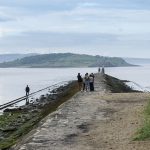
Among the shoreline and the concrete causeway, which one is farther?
the shoreline

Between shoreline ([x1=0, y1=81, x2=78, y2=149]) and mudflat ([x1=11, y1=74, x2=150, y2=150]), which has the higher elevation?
mudflat ([x1=11, y1=74, x2=150, y2=150])

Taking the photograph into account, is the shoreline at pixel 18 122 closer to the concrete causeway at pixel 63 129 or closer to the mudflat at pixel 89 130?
the concrete causeway at pixel 63 129

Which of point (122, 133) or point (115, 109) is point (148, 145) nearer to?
point (122, 133)

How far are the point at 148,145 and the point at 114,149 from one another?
1132mm

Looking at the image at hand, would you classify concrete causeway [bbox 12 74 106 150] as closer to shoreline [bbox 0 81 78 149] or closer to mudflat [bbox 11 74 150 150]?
mudflat [bbox 11 74 150 150]

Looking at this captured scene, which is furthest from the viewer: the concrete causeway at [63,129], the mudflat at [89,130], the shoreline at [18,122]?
the shoreline at [18,122]

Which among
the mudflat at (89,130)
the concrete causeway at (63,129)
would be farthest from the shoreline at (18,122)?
the mudflat at (89,130)

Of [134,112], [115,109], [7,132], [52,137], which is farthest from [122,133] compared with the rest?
[7,132]

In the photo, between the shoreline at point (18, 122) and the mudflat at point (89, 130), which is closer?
the mudflat at point (89, 130)

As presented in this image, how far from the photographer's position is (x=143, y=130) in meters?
17.1

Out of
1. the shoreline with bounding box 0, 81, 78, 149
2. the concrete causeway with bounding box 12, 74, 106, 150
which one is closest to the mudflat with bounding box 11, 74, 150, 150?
the concrete causeway with bounding box 12, 74, 106, 150

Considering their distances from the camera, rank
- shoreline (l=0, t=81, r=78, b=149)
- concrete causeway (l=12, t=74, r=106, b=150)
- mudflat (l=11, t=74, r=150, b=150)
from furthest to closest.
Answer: shoreline (l=0, t=81, r=78, b=149)
concrete causeway (l=12, t=74, r=106, b=150)
mudflat (l=11, t=74, r=150, b=150)

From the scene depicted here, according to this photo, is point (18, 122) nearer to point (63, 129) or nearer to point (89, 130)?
point (63, 129)

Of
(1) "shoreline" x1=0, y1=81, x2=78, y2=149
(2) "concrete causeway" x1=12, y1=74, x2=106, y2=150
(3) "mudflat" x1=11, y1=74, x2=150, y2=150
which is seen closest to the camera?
(3) "mudflat" x1=11, y1=74, x2=150, y2=150
